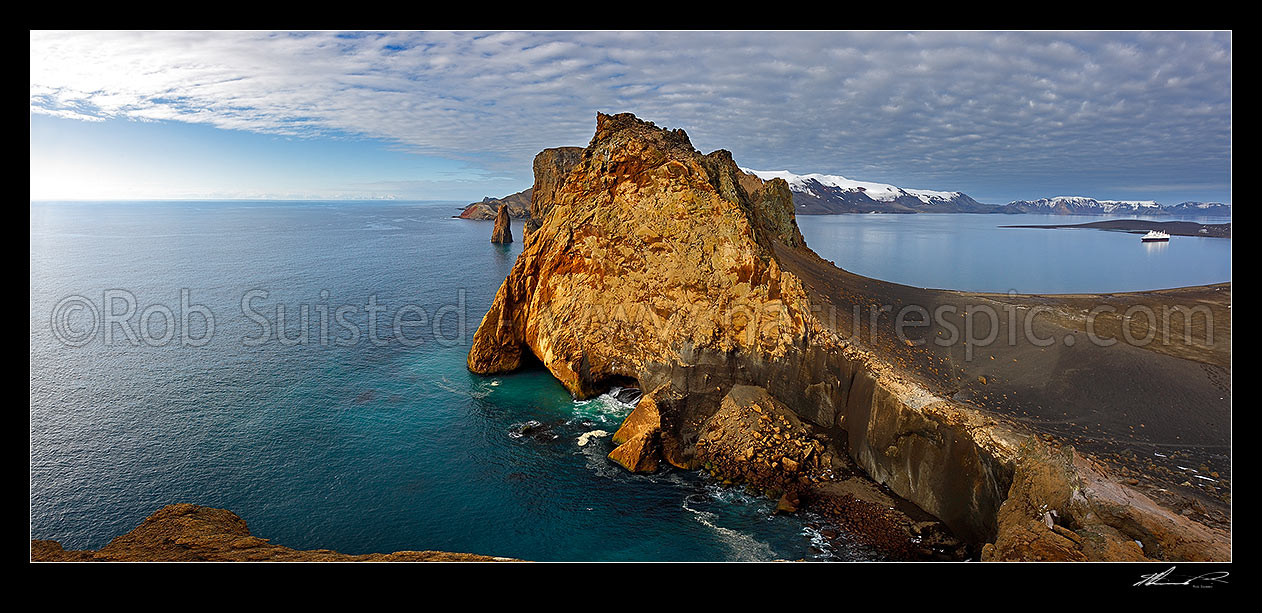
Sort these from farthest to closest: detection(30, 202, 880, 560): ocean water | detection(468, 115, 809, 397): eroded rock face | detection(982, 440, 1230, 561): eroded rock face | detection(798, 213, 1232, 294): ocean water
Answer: detection(798, 213, 1232, 294): ocean water < detection(468, 115, 809, 397): eroded rock face < detection(30, 202, 880, 560): ocean water < detection(982, 440, 1230, 561): eroded rock face

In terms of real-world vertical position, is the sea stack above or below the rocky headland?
above

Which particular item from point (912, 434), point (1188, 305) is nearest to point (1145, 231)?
point (1188, 305)

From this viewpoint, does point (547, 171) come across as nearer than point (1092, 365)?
No

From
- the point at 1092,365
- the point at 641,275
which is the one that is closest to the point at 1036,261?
the point at 1092,365

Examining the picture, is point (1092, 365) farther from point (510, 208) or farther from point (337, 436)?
point (510, 208)

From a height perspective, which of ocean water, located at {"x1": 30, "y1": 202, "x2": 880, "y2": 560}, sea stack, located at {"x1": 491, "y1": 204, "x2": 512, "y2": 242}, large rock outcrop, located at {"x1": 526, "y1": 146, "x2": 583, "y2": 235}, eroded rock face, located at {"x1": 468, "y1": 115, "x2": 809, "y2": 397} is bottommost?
ocean water, located at {"x1": 30, "y1": 202, "x2": 880, "y2": 560}

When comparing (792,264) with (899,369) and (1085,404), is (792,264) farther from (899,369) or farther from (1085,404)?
(1085,404)

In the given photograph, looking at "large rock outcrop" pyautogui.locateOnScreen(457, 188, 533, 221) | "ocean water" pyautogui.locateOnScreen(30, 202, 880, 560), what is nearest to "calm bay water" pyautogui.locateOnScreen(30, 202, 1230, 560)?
"ocean water" pyautogui.locateOnScreen(30, 202, 880, 560)
